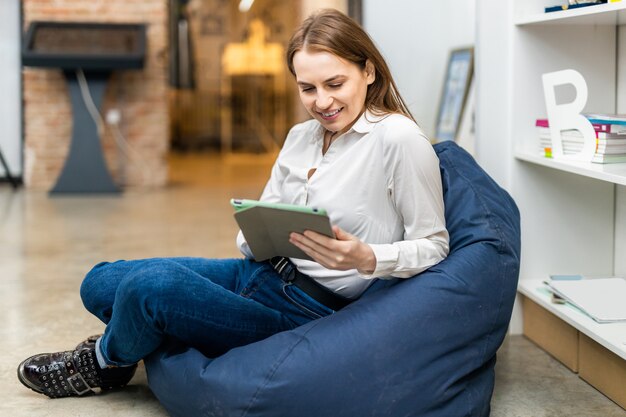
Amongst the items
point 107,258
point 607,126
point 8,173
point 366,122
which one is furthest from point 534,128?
point 8,173

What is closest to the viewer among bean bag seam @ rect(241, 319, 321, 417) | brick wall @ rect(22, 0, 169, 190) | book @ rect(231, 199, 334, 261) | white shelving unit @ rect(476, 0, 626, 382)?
book @ rect(231, 199, 334, 261)

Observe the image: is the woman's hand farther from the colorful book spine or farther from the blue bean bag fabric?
the colorful book spine

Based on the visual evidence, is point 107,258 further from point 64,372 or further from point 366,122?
point 366,122

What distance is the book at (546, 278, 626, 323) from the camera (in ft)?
8.02

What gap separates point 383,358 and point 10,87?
20.6ft

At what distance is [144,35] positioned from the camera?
6895 mm

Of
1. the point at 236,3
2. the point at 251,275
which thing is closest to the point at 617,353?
the point at 251,275

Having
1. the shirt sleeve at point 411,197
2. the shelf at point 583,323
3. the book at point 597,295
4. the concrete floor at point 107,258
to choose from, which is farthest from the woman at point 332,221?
the book at point 597,295

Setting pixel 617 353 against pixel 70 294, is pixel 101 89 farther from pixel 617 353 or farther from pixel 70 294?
pixel 617 353

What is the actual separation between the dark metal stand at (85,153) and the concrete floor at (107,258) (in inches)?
8.3

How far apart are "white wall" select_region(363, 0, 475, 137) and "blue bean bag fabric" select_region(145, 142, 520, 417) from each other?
1.53m

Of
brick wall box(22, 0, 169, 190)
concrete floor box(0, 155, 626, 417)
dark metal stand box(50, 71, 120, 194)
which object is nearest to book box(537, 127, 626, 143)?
concrete floor box(0, 155, 626, 417)

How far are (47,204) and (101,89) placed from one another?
111 centimetres

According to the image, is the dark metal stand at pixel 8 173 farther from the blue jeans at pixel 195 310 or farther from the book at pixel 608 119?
the book at pixel 608 119
